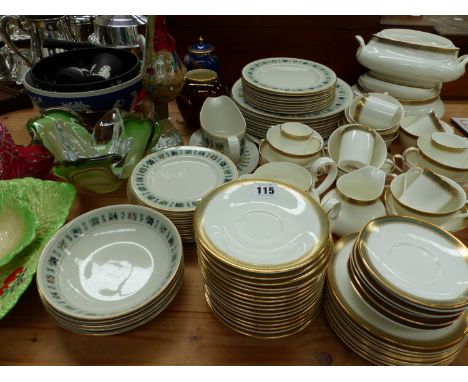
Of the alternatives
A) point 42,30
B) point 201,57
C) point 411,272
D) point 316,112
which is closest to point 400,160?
point 316,112

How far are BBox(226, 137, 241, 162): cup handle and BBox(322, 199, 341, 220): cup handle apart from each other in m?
0.27

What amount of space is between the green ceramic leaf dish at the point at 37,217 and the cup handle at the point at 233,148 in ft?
1.13

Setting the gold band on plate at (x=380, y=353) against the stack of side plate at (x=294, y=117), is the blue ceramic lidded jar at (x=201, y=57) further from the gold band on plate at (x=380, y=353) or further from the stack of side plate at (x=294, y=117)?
the gold band on plate at (x=380, y=353)

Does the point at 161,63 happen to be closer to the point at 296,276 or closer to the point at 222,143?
the point at 222,143

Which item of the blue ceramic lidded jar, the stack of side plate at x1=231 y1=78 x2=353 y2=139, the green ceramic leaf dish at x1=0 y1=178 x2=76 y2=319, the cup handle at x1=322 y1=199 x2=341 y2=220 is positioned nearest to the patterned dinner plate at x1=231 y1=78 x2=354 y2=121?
the stack of side plate at x1=231 y1=78 x2=353 y2=139

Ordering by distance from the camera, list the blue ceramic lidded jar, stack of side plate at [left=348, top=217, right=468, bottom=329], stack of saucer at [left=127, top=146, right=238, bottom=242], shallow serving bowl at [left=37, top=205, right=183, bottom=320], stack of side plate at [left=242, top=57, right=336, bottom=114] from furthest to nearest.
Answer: the blue ceramic lidded jar, stack of side plate at [left=242, top=57, right=336, bottom=114], stack of saucer at [left=127, top=146, right=238, bottom=242], shallow serving bowl at [left=37, top=205, right=183, bottom=320], stack of side plate at [left=348, top=217, right=468, bottom=329]

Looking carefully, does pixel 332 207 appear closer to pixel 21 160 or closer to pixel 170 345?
pixel 170 345

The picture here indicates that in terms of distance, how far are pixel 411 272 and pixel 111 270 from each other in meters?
0.49

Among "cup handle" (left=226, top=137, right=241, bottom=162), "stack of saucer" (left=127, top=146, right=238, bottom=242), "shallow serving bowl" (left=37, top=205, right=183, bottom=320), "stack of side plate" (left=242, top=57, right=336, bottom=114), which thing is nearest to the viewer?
"shallow serving bowl" (left=37, top=205, right=183, bottom=320)

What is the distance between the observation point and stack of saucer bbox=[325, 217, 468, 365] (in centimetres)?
49

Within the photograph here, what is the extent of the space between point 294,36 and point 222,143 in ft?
1.89

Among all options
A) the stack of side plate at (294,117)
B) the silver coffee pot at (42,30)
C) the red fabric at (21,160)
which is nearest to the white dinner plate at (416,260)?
the stack of side plate at (294,117)

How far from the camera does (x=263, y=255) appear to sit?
514 millimetres

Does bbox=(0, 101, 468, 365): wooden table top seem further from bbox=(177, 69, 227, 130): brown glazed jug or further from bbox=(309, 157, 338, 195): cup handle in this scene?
bbox=(177, 69, 227, 130): brown glazed jug
